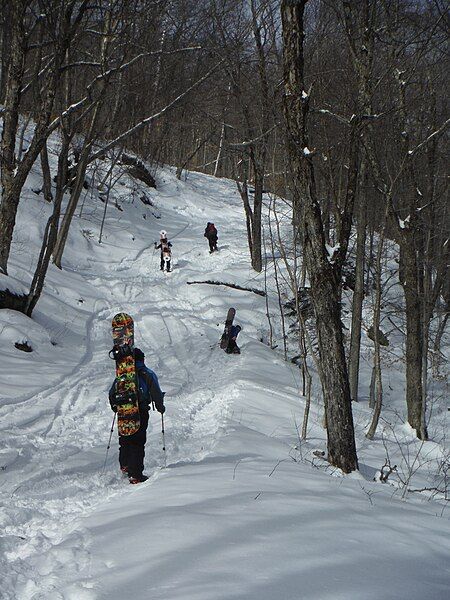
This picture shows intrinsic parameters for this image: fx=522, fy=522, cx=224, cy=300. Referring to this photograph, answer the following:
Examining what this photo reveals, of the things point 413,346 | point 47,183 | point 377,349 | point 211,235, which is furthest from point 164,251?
point 377,349

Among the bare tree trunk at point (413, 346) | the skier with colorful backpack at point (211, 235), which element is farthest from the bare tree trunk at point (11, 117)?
the skier with colorful backpack at point (211, 235)

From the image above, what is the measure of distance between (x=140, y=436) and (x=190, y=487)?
54.8 inches

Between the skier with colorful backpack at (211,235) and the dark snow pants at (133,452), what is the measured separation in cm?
2086

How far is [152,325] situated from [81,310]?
222 centimetres

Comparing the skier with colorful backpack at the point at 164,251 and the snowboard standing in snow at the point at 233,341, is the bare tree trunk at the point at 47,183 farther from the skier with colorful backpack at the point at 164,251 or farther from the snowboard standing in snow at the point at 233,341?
the snowboard standing in snow at the point at 233,341

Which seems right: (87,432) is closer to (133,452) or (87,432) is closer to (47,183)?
(133,452)

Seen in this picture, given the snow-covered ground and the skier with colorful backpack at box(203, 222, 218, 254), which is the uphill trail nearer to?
the snow-covered ground

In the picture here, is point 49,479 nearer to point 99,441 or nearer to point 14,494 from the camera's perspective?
point 14,494

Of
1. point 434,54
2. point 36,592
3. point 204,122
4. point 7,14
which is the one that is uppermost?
point 204,122

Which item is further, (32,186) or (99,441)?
(32,186)

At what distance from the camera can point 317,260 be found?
6.67 metres

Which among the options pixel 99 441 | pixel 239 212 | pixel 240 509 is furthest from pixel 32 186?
pixel 240 509

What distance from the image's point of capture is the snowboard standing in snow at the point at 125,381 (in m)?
6.05

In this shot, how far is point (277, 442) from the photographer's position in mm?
8023
